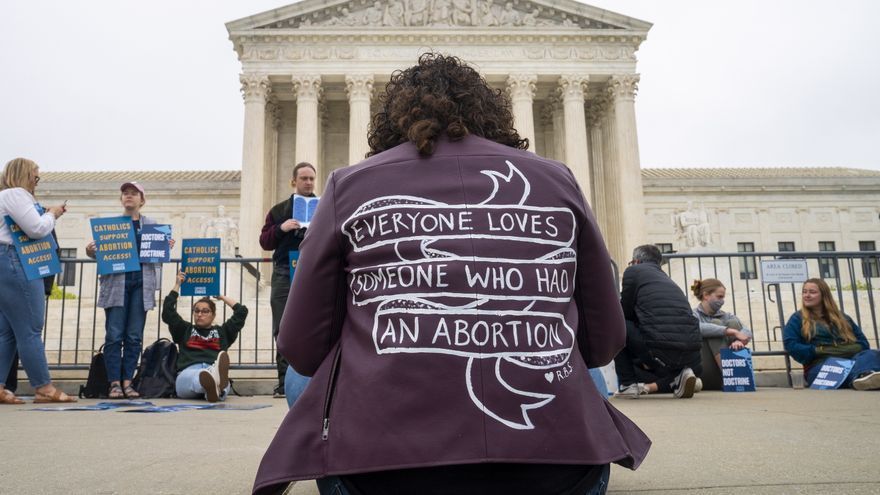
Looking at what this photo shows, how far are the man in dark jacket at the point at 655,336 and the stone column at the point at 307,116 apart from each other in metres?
23.3

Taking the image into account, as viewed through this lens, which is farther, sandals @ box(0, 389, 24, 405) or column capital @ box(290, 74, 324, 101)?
column capital @ box(290, 74, 324, 101)

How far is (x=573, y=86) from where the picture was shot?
1183 inches

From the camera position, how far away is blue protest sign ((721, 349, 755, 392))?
7.27 meters

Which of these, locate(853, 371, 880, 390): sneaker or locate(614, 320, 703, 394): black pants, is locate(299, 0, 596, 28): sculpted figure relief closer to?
locate(614, 320, 703, 394): black pants

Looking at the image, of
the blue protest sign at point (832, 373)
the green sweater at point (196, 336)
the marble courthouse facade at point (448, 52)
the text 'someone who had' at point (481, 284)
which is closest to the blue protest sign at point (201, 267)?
the green sweater at point (196, 336)

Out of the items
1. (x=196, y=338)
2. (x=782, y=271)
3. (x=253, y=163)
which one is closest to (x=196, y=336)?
(x=196, y=338)

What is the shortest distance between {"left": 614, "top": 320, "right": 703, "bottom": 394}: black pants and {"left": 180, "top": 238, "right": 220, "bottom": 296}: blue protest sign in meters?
5.05

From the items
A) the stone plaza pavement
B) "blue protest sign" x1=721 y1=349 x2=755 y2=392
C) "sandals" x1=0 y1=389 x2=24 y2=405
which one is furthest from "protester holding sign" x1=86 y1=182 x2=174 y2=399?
"blue protest sign" x1=721 y1=349 x2=755 y2=392

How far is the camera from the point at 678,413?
495 cm

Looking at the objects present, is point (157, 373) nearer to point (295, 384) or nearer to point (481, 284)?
point (295, 384)

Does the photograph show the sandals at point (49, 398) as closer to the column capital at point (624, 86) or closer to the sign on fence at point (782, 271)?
the sign on fence at point (782, 271)

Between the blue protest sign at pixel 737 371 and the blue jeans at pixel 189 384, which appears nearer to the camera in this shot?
the blue jeans at pixel 189 384

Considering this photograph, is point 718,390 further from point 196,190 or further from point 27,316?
point 196,190

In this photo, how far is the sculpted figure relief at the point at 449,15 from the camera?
101 feet
